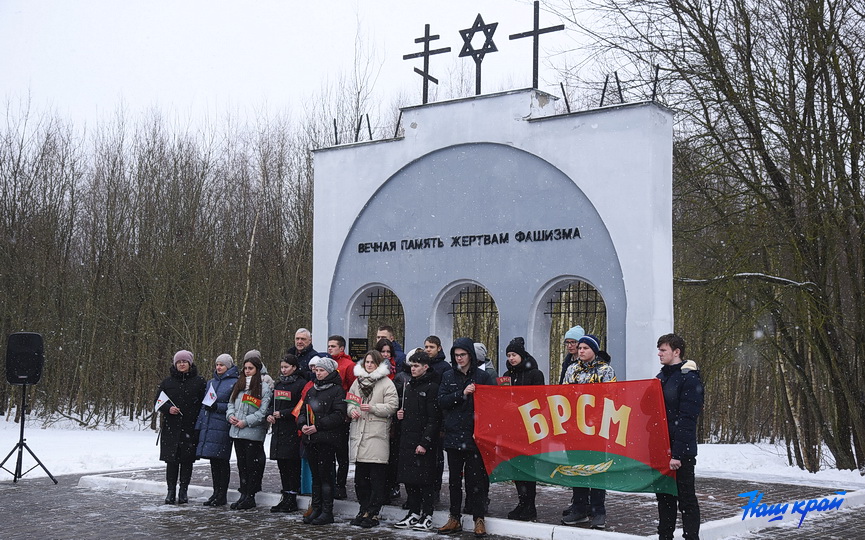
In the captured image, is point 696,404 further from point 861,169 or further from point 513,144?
point 861,169

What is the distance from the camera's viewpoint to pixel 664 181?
11258mm

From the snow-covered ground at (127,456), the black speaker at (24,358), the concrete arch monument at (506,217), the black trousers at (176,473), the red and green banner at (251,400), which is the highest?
the concrete arch monument at (506,217)

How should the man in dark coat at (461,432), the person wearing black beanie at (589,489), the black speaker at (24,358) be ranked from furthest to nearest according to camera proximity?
1. the black speaker at (24,358)
2. the man in dark coat at (461,432)
3. the person wearing black beanie at (589,489)

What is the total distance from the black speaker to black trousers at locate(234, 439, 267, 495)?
4141mm

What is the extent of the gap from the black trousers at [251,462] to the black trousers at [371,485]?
4.50 ft

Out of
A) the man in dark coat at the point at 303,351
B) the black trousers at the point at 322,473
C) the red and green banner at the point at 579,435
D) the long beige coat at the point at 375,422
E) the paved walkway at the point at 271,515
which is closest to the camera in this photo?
the red and green banner at the point at 579,435

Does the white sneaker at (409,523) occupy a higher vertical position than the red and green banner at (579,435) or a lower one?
lower

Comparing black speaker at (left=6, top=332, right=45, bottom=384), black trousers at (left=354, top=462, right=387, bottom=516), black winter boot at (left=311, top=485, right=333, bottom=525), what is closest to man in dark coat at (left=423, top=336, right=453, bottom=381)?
black trousers at (left=354, top=462, right=387, bottom=516)

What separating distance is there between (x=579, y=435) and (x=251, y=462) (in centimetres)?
369

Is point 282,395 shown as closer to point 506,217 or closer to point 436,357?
point 436,357

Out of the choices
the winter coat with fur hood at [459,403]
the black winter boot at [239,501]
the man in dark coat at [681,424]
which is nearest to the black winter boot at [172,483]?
the black winter boot at [239,501]

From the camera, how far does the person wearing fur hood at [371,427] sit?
29.2 ft

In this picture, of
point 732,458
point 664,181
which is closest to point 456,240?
point 664,181

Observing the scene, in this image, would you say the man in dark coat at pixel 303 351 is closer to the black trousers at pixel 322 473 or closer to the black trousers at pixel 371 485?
the black trousers at pixel 322 473
